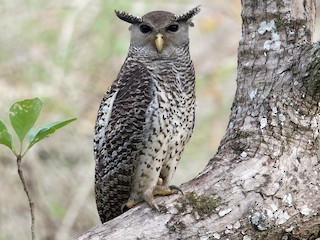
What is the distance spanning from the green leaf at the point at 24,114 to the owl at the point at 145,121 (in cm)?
75

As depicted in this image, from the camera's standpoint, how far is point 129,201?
2982 millimetres

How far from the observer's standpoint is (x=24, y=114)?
215cm

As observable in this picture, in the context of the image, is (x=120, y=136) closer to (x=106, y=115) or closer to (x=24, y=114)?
(x=106, y=115)

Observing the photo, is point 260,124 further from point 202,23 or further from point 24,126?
point 202,23

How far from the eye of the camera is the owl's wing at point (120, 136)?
2926 millimetres

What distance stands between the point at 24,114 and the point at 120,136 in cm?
82

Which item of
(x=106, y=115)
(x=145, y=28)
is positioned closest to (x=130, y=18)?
(x=145, y=28)

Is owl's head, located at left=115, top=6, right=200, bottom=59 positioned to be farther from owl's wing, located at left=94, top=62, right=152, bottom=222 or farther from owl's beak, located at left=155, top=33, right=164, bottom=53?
owl's wing, located at left=94, top=62, right=152, bottom=222

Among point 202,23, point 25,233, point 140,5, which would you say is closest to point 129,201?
point 25,233

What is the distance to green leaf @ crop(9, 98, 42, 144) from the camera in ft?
7.01

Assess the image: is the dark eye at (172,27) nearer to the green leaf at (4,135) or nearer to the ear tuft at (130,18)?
the ear tuft at (130,18)

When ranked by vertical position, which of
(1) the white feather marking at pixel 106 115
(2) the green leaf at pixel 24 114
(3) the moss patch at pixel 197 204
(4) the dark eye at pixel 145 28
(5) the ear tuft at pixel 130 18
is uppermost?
(5) the ear tuft at pixel 130 18

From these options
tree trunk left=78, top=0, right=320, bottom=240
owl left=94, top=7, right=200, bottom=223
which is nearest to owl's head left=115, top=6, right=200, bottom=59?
owl left=94, top=7, right=200, bottom=223

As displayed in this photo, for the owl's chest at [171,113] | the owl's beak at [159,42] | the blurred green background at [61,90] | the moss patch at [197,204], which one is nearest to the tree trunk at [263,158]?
the moss patch at [197,204]
